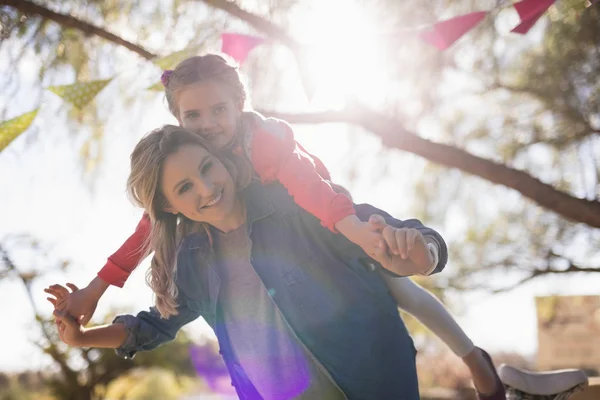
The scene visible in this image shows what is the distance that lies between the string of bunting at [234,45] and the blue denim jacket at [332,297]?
1.08 m

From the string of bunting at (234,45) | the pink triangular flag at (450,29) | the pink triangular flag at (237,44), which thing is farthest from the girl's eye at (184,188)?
the pink triangular flag at (450,29)

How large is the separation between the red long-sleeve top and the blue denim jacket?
11cm

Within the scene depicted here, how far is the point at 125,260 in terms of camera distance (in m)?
1.83

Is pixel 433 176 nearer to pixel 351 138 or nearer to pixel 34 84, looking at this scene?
pixel 351 138

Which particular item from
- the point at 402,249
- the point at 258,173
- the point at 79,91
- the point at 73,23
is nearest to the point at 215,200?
the point at 258,173

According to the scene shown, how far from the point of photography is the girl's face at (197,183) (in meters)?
1.66

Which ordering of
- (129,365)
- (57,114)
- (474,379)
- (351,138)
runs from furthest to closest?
(129,365), (351,138), (57,114), (474,379)

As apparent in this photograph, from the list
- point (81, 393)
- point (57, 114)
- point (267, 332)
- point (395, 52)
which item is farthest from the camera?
point (81, 393)

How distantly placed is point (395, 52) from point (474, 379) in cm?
221

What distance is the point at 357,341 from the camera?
1587 millimetres

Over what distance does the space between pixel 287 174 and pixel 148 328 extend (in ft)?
2.20

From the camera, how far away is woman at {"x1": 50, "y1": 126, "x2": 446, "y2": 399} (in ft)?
5.25

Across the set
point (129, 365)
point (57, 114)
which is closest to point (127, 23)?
point (57, 114)

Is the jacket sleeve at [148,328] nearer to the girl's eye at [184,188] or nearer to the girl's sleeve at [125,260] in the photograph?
the girl's sleeve at [125,260]
